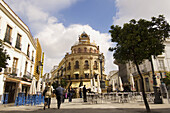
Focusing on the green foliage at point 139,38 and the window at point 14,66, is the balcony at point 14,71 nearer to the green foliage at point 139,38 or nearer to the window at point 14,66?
the window at point 14,66

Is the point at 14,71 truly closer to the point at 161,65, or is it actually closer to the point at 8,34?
the point at 8,34

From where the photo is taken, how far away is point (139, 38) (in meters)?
5.96

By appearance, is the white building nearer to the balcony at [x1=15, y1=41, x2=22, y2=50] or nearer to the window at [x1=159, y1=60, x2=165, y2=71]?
the balcony at [x1=15, y1=41, x2=22, y2=50]

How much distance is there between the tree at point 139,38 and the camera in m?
6.08

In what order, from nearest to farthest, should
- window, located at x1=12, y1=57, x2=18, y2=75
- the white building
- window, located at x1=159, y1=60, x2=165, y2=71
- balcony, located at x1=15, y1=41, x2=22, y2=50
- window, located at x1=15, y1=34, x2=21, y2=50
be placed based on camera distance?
the white building < window, located at x1=12, y1=57, x2=18, y2=75 < balcony, located at x1=15, y1=41, x2=22, y2=50 < window, located at x1=15, y1=34, x2=21, y2=50 < window, located at x1=159, y1=60, x2=165, y2=71

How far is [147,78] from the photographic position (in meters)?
25.7

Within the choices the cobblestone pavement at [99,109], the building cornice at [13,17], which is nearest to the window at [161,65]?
the cobblestone pavement at [99,109]

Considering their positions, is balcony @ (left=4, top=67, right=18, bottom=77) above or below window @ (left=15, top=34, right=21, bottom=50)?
below

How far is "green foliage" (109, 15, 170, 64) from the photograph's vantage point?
6.09 meters

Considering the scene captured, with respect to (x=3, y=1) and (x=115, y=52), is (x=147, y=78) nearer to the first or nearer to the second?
(x=115, y=52)

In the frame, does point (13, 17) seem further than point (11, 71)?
Yes

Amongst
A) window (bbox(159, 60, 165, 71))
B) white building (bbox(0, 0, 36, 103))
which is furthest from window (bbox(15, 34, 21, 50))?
window (bbox(159, 60, 165, 71))

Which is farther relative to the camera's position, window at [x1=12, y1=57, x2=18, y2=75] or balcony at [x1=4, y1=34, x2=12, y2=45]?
window at [x1=12, y1=57, x2=18, y2=75]

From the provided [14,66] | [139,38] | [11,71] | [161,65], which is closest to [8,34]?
[14,66]
